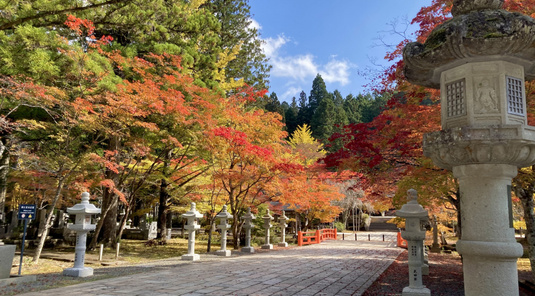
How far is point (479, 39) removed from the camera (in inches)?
133

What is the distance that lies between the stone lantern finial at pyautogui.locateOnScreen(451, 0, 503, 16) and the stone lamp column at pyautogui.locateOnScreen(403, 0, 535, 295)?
11 millimetres

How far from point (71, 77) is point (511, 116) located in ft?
37.3

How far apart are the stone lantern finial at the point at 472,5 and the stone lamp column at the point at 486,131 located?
0.01 meters

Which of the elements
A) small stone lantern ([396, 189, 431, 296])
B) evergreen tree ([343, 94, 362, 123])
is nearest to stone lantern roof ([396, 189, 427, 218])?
small stone lantern ([396, 189, 431, 296])

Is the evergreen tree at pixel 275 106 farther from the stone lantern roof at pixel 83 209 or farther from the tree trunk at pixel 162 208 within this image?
the stone lantern roof at pixel 83 209

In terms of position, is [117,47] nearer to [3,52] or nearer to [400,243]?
[3,52]

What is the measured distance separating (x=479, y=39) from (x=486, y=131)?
0.95 meters

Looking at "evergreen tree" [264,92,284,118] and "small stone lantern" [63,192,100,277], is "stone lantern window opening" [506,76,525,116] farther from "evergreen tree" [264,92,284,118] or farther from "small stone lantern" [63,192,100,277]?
"evergreen tree" [264,92,284,118]

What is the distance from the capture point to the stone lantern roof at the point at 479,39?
3350 millimetres

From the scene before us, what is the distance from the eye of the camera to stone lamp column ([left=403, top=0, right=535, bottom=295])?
10.9 ft

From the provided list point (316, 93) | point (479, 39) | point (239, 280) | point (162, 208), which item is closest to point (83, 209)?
point (239, 280)

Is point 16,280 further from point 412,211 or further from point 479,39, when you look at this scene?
point 479,39

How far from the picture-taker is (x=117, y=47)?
13.2 metres

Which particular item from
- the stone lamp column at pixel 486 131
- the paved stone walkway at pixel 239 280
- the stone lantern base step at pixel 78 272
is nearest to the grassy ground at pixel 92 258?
the stone lantern base step at pixel 78 272
